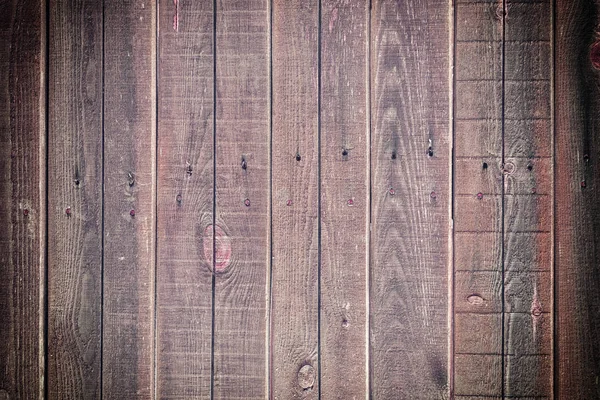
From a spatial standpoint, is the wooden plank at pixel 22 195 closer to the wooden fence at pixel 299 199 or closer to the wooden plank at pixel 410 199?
the wooden fence at pixel 299 199

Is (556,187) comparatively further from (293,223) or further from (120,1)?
(120,1)

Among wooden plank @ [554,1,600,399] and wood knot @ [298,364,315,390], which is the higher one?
wooden plank @ [554,1,600,399]

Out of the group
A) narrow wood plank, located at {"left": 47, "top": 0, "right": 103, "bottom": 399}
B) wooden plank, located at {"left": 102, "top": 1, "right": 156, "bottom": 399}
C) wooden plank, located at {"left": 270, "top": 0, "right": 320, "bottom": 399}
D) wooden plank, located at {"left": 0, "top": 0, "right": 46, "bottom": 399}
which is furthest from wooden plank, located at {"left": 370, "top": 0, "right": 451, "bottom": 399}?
wooden plank, located at {"left": 0, "top": 0, "right": 46, "bottom": 399}

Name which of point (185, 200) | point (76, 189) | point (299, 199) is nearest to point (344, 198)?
point (299, 199)

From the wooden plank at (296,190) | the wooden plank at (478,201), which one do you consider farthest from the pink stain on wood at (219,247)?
the wooden plank at (478,201)

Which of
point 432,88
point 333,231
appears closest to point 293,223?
point 333,231

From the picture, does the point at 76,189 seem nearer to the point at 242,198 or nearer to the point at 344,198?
the point at 242,198

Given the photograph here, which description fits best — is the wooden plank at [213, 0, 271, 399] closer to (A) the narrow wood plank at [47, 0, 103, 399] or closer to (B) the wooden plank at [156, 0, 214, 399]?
(B) the wooden plank at [156, 0, 214, 399]
